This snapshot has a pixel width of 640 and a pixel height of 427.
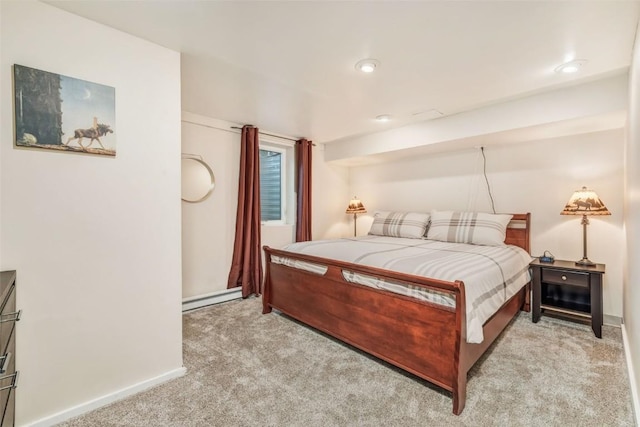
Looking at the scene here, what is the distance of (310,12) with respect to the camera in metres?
1.51

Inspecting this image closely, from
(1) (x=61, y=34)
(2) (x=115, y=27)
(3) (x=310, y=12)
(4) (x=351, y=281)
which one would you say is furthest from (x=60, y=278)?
(3) (x=310, y=12)

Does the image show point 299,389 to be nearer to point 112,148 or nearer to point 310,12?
point 112,148

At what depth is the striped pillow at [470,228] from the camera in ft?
9.77

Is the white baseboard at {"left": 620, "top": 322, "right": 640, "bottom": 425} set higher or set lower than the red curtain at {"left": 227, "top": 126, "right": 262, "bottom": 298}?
lower

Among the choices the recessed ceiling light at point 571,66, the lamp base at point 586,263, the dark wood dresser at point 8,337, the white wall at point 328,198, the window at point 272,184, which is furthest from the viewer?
the white wall at point 328,198

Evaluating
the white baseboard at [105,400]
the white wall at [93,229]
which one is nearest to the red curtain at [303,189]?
the white wall at [93,229]

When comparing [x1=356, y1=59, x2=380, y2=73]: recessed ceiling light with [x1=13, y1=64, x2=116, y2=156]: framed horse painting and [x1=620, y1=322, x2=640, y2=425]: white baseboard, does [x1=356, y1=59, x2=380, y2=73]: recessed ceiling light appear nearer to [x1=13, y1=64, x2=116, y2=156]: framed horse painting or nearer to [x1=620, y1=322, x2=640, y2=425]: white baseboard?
[x1=13, y1=64, x2=116, y2=156]: framed horse painting

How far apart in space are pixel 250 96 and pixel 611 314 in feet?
12.8

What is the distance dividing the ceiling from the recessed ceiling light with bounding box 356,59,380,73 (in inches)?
1.5

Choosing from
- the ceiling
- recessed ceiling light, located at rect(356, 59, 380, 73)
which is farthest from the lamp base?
recessed ceiling light, located at rect(356, 59, 380, 73)

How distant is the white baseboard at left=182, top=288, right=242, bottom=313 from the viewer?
3.09 m

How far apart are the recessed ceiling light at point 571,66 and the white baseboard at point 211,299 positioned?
144 inches

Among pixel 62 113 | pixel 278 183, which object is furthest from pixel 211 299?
pixel 62 113

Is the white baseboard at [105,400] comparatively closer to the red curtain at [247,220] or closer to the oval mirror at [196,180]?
the red curtain at [247,220]
